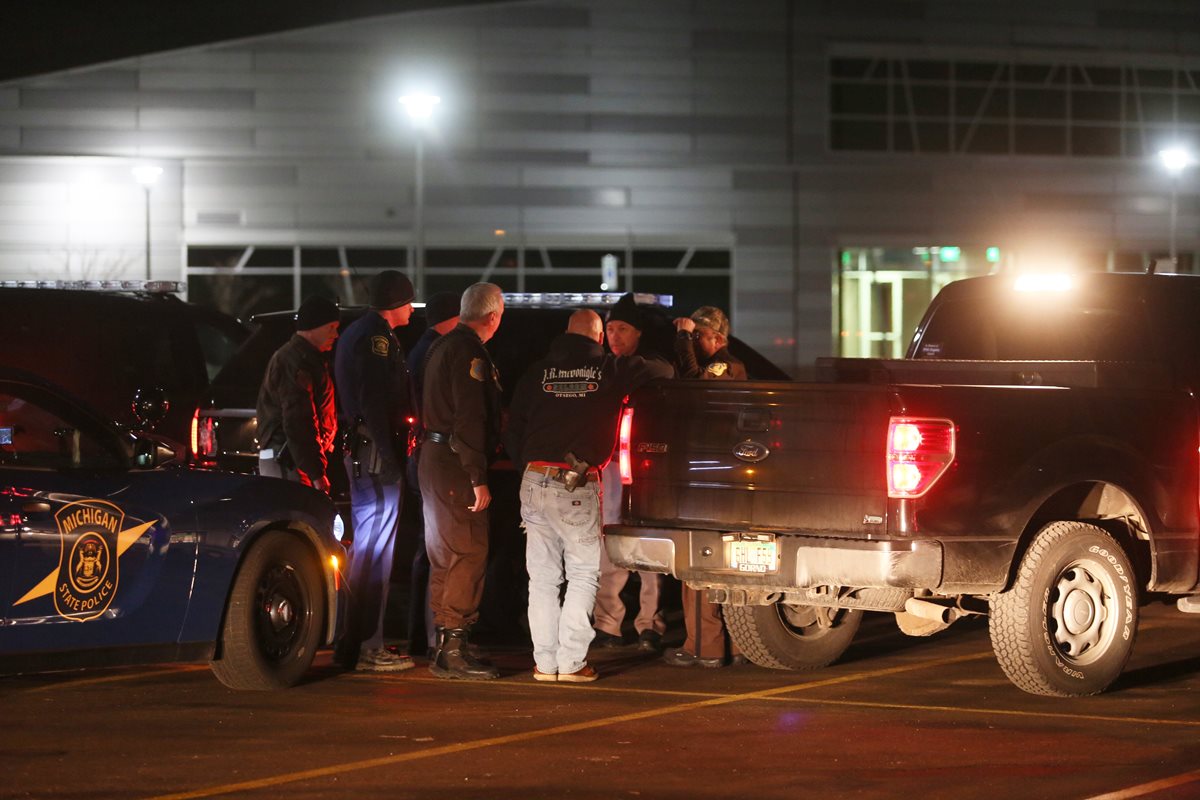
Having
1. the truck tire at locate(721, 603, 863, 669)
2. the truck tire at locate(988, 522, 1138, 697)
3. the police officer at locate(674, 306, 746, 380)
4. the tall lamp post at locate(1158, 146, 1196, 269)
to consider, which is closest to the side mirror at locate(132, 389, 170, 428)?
the police officer at locate(674, 306, 746, 380)

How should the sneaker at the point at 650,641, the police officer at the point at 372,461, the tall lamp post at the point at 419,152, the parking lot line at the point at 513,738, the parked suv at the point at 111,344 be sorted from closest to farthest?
the parking lot line at the point at 513,738
the police officer at the point at 372,461
the sneaker at the point at 650,641
the parked suv at the point at 111,344
the tall lamp post at the point at 419,152

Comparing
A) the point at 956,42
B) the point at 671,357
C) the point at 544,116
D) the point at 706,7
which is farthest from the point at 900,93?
the point at 671,357

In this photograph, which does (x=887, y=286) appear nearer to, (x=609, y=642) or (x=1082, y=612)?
(x=609, y=642)

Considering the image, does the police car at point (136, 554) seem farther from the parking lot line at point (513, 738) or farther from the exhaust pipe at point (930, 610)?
the exhaust pipe at point (930, 610)

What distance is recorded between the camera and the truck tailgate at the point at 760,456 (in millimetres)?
8250

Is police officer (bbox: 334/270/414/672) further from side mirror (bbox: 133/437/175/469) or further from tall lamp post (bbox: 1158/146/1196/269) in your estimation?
tall lamp post (bbox: 1158/146/1196/269)

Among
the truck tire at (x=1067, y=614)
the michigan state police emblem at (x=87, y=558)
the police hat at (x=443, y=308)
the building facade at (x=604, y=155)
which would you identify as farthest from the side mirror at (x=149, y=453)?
the building facade at (x=604, y=155)

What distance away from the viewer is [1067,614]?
346 inches

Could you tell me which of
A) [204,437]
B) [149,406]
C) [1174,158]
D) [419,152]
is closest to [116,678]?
[204,437]

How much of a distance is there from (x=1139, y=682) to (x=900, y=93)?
35937 mm

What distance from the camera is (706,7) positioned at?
42188 millimetres

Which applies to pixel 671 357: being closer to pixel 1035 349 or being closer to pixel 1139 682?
pixel 1035 349

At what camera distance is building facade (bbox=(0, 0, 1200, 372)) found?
41750 mm

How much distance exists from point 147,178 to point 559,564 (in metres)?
31.0
